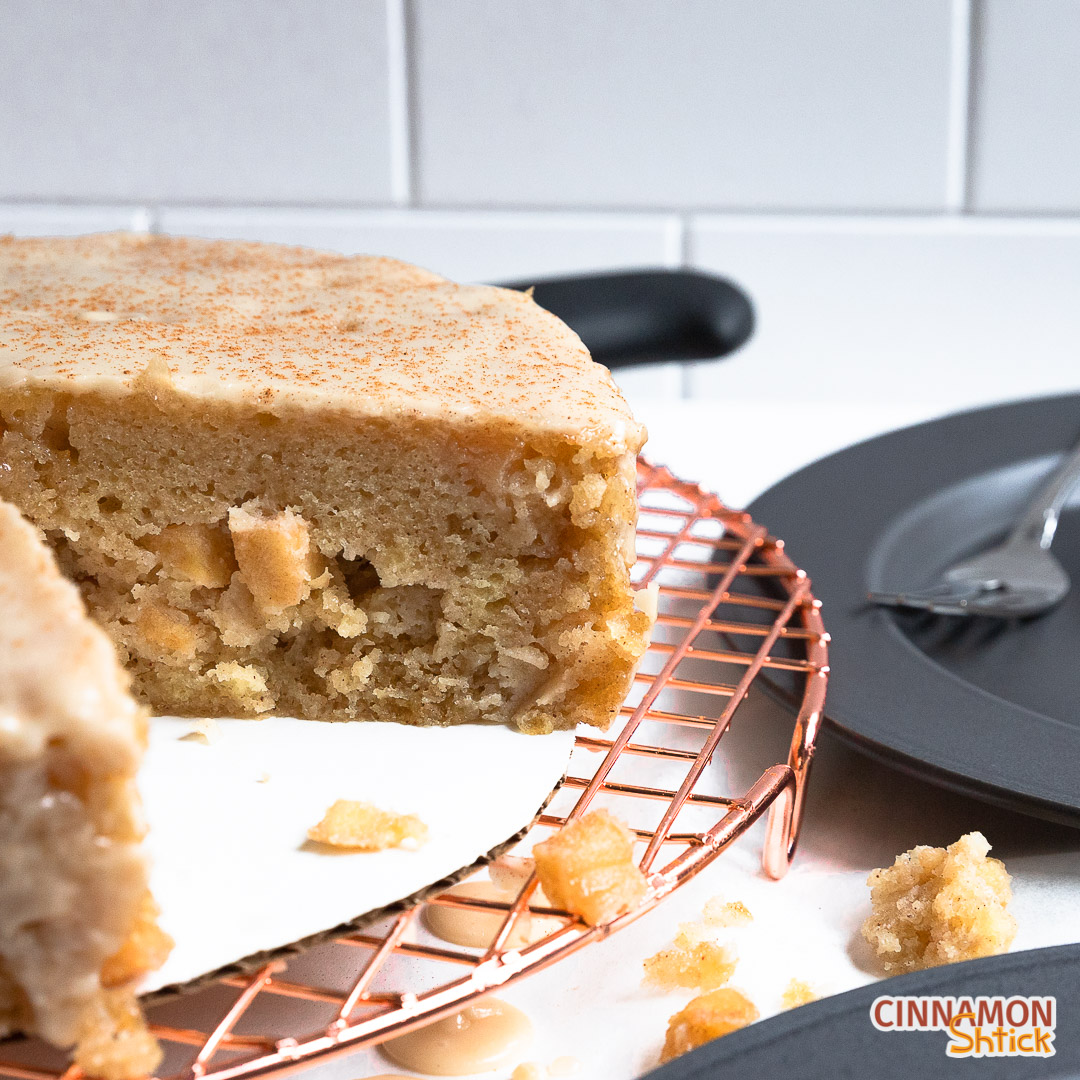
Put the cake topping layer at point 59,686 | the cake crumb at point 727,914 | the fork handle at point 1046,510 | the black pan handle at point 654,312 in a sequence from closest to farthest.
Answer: the cake topping layer at point 59,686 < the cake crumb at point 727,914 < the fork handle at point 1046,510 < the black pan handle at point 654,312

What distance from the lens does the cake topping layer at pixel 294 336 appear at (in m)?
0.85

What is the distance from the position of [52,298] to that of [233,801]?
0.50 metres

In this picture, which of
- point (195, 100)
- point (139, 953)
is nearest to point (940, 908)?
point (139, 953)

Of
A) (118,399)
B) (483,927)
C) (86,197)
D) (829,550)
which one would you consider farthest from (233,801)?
(86,197)

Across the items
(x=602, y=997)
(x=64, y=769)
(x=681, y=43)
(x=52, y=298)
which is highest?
(x=681, y=43)

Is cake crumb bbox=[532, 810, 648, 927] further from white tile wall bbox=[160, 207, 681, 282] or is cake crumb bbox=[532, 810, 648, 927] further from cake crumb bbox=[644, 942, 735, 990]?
white tile wall bbox=[160, 207, 681, 282]

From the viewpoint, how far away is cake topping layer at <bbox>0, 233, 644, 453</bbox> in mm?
850

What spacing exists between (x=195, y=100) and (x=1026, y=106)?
132 cm

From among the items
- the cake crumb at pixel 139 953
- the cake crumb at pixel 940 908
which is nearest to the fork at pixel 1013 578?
the cake crumb at pixel 940 908

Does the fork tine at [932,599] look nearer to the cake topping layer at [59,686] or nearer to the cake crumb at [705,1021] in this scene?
the cake crumb at [705,1021]

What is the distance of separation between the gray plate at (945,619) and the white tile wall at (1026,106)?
2.20 ft

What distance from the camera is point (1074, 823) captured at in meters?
0.77

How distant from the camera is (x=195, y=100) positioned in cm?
211

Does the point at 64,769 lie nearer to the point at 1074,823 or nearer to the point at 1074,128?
the point at 1074,823
